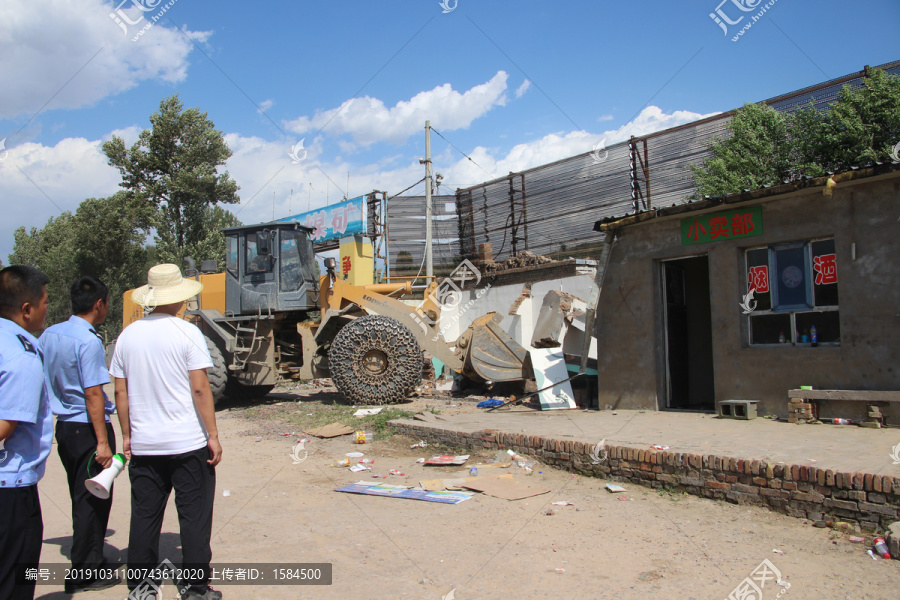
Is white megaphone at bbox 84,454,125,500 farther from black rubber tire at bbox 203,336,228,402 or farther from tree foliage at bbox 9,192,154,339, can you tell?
tree foliage at bbox 9,192,154,339

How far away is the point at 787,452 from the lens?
4922 mm

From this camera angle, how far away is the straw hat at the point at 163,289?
3.34m

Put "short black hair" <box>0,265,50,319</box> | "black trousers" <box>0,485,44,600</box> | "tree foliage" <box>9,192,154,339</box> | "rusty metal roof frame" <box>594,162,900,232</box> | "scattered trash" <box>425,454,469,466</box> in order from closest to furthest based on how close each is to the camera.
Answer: "black trousers" <box>0,485,44,600</box>
"short black hair" <box>0,265,50,319</box>
"rusty metal roof frame" <box>594,162,900,232</box>
"scattered trash" <box>425,454,469,466</box>
"tree foliage" <box>9,192,154,339</box>

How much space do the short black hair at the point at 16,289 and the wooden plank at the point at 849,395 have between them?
6.97 meters

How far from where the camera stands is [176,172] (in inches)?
831

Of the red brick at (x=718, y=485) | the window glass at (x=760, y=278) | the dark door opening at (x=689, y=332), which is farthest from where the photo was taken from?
the dark door opening at (x=689, y=332)

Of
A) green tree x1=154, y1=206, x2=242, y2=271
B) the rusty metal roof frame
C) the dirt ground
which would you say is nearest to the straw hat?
the dirt ground

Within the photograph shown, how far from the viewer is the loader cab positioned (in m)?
10.7

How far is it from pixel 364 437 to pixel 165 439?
4.83 m

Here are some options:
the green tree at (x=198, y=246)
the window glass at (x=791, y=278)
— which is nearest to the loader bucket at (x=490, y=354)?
the window glass at (x=791, y=278)

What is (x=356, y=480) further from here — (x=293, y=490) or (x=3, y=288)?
(x=3, y=288)

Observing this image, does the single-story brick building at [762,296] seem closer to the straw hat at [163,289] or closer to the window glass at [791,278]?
the window glass at [791,278]

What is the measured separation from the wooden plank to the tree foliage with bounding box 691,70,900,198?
248 inches

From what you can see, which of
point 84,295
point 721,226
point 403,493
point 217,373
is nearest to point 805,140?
point 721,226
